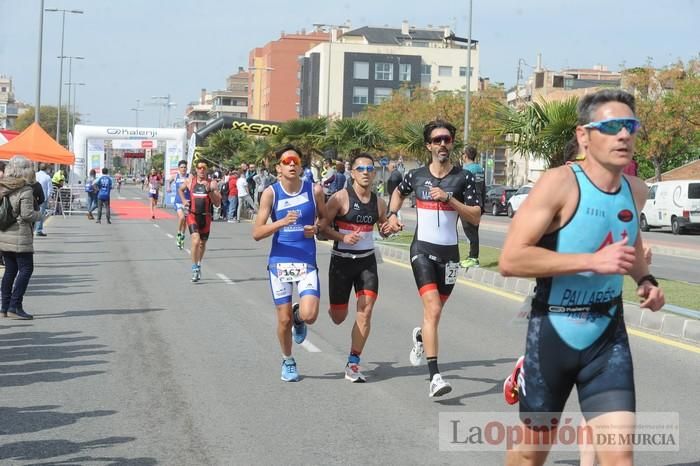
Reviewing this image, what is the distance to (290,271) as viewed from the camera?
8.69m

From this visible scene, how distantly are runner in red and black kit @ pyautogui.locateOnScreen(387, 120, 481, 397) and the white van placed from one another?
3040cm

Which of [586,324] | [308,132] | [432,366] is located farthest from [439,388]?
[308,132]

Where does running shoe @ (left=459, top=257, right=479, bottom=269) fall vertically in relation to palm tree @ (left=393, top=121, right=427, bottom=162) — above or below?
below

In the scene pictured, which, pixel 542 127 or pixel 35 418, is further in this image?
pixel 542 127

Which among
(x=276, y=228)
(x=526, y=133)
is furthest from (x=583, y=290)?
(x=526, y=133)

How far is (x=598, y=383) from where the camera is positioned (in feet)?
14.0

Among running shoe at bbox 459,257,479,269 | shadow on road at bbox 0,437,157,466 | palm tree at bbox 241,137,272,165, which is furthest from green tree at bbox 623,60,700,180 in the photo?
shadow on road at bbox 0,437,157,466

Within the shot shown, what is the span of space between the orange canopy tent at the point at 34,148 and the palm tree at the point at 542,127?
13761 mm

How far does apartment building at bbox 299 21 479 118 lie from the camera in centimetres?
12731

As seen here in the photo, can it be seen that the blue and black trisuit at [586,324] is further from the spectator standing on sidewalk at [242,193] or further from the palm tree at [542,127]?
the spectator standing on sidewalk at [242,193]

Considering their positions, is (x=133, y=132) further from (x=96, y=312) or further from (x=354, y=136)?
(x=96, y=312)

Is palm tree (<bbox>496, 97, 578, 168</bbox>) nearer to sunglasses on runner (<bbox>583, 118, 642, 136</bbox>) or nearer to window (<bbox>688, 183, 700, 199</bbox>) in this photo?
sunglasses on runner (<bbox>583, 118, 642, 136</bbox>)

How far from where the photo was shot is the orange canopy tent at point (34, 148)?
1110 inches

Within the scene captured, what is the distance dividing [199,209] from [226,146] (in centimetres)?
5151
